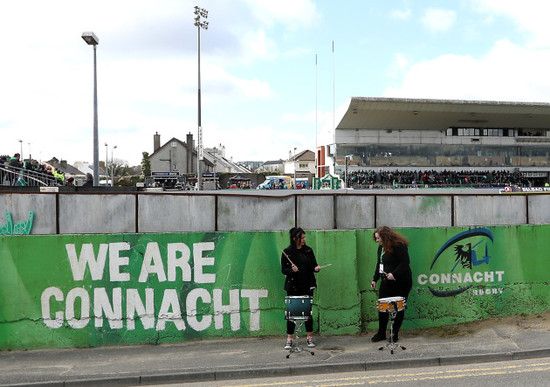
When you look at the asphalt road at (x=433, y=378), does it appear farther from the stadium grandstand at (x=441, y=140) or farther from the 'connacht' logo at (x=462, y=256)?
the stadium grandstand at (x=441, y=140)

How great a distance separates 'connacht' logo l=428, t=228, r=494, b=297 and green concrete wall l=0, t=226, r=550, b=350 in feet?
0.06

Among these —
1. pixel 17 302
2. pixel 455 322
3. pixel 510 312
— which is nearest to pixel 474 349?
pixel 455 322

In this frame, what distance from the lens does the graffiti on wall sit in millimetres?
8719

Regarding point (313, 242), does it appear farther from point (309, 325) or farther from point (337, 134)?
point (337, 134)

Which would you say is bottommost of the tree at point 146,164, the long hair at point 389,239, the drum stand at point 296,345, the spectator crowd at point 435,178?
the drum stand at point 296,345

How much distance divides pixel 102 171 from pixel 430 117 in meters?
85.8

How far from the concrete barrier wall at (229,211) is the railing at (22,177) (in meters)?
10.9

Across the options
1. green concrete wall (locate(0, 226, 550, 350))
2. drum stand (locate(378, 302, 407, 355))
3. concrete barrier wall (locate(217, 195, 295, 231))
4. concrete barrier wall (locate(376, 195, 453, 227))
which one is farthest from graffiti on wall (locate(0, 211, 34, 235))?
concrete barrier wall (locate(376, 195, 453, 227))

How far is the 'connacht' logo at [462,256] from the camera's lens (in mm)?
8711

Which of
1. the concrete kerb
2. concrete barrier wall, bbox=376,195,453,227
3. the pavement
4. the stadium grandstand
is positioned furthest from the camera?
the stadium grandstand

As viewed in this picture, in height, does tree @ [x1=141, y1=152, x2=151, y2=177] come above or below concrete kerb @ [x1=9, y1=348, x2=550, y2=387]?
above

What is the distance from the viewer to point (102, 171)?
12312 cm

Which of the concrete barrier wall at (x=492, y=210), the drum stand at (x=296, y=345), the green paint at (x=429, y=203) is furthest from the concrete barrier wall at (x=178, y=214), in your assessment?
the concrete barrier wall at (x=492, y=210)

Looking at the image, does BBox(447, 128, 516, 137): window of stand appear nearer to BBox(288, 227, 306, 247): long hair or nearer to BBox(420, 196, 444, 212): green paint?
BBox(420, 196, 444, 212): green paint
